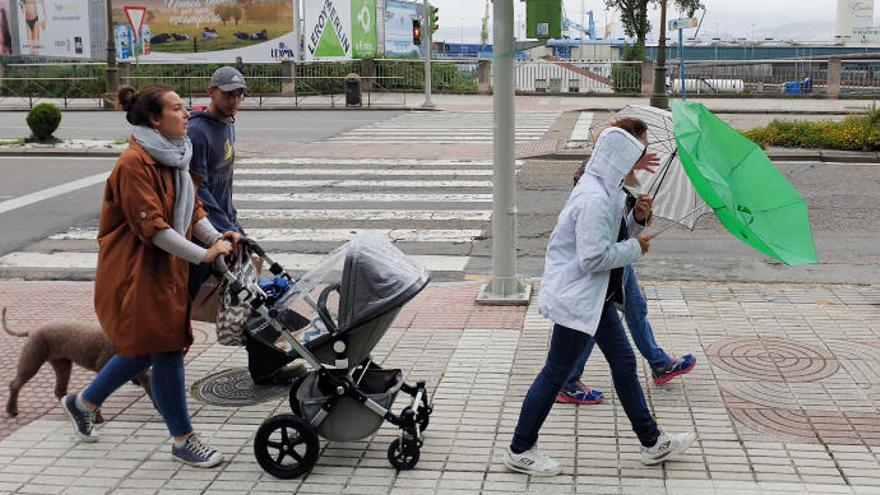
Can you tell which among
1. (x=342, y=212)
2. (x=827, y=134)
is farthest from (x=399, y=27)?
(x=342, y=212)

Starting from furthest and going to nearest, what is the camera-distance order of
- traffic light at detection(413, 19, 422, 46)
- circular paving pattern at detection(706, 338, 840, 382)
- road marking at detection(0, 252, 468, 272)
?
1. traffic light at detection(413, 19, 422, 46)
2. road marking at detection(0, 252, 468, 272)
3. circular paving pattern at detection(706, 338, 840, 382)

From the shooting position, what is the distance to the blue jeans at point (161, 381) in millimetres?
5113

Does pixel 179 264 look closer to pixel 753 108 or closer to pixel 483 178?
pixel 483 178

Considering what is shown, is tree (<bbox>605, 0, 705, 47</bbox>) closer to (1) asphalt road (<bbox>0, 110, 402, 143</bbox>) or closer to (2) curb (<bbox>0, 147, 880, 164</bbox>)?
(1) asphalt road (<bbox>0, 110, 402, 143</bbox>)

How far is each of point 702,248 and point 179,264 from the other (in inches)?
282

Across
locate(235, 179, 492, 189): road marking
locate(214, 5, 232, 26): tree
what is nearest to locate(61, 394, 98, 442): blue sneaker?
locate(235, 179, 492, 189): road marking

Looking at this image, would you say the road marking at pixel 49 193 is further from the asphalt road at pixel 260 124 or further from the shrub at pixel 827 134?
the shrub at pixel 827 134

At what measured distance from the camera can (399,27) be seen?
47.2 metres

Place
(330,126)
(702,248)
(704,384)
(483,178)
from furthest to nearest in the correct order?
1. (330,126)
2. (483,178)
3. (702,248)
4. (704,384)

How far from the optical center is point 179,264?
5031 millimetres

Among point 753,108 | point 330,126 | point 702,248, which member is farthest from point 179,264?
point 753,108

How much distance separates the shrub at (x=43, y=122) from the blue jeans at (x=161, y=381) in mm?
16730

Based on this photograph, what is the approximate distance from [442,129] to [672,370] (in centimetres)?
1877

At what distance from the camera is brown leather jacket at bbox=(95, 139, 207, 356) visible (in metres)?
4.83
